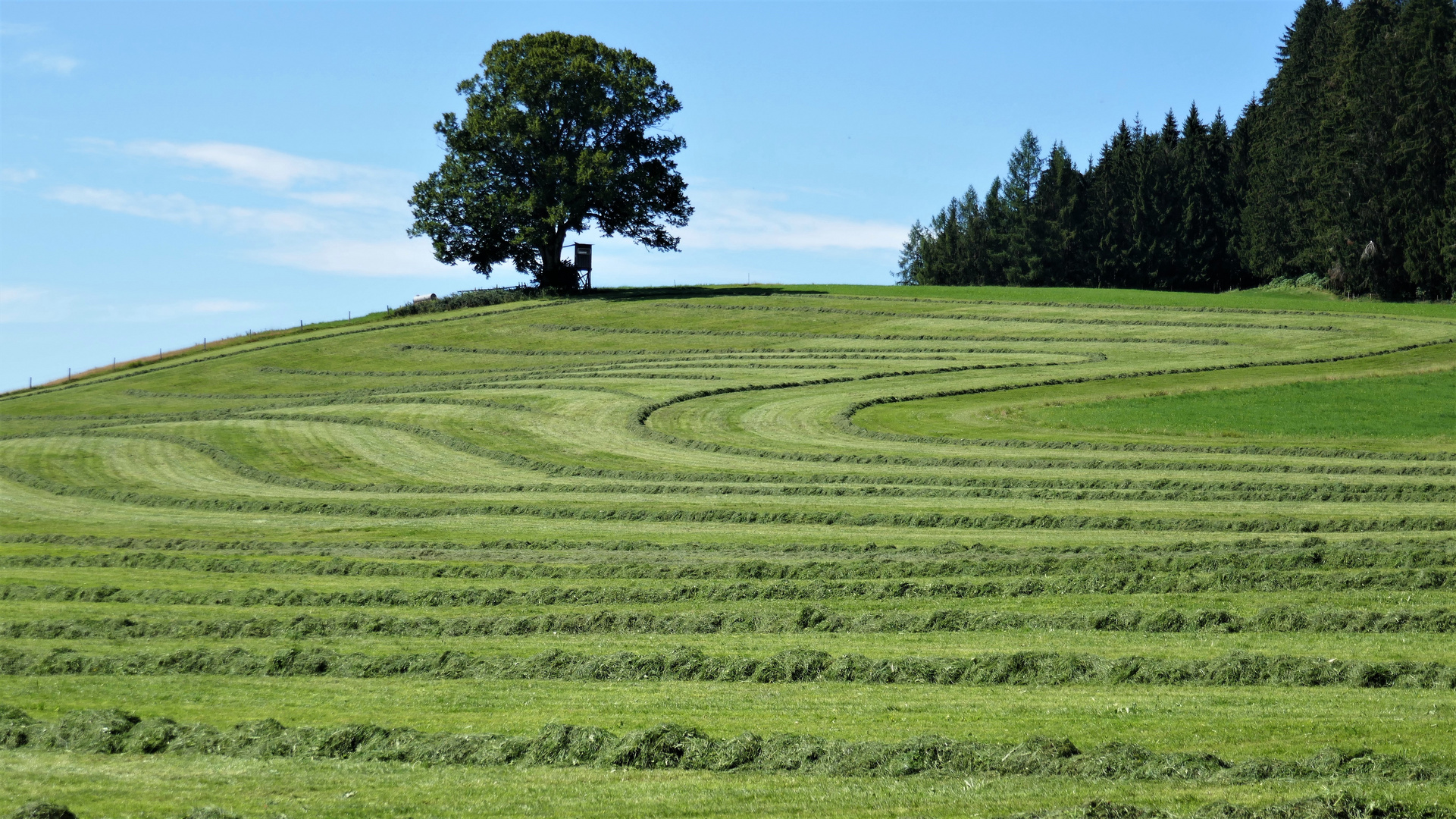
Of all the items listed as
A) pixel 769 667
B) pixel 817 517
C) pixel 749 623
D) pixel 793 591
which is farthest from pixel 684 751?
pixel 817 517

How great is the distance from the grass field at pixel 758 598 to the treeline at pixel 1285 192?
33565 mm

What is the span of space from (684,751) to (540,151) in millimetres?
78958

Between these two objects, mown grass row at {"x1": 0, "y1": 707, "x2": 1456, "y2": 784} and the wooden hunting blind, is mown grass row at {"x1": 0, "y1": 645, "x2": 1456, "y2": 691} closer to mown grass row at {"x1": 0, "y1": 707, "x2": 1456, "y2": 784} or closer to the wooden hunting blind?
mown grass row at {"x1": 0, "y1": 707, "x2": 1456, "y2": 784}

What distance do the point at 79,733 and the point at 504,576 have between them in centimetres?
1078

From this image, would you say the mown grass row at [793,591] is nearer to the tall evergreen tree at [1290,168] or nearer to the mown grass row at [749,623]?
the mown grass row at [749,623]

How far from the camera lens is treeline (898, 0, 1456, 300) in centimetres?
8331

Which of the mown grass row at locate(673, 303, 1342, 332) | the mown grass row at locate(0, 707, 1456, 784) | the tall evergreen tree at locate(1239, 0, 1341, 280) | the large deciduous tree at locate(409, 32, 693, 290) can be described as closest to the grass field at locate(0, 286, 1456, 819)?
the mown grass row at locate(0, 707, 1456, 784)

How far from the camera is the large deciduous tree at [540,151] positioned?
86000mm

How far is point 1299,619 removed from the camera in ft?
60.5

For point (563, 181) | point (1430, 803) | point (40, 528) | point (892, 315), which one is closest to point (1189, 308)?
point (892, 315)

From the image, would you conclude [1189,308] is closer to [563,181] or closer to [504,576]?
[563,181]

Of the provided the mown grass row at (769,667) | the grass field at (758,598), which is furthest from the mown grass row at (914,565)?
the mown grass row at (769,667)

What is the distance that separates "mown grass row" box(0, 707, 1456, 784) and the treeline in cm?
7872

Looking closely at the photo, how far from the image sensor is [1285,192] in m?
102
